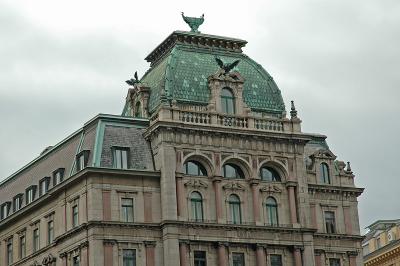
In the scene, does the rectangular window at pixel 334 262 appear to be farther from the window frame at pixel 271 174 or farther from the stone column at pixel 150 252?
the stone column at pixel 150 252

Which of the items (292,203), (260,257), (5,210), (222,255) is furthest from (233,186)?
(5,210)

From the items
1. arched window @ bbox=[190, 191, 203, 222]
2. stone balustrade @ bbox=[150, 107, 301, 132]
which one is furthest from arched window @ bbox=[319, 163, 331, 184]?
arched window @ bbox=[190, 191, 203, 222]

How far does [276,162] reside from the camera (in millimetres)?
97812

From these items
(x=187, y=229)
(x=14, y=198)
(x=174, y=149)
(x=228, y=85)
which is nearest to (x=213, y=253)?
(x=187, y=229)

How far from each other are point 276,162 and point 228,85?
8287 millimetres

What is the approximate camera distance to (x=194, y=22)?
346 ft

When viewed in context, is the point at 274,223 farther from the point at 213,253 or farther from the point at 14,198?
the point at 14,198

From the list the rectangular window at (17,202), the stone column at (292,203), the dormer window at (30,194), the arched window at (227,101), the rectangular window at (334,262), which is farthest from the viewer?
the rectangular window at (17,202)

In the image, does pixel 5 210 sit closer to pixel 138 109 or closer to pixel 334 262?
pixel 138 109

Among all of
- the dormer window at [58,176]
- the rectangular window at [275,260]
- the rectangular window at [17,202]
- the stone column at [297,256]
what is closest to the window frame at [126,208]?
the dormer window at [58,176]

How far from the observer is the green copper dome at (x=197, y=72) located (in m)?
97.9

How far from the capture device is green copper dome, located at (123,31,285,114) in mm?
97938

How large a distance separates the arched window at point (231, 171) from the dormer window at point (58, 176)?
49.1 feet

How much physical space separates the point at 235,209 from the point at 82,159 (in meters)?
14.2
